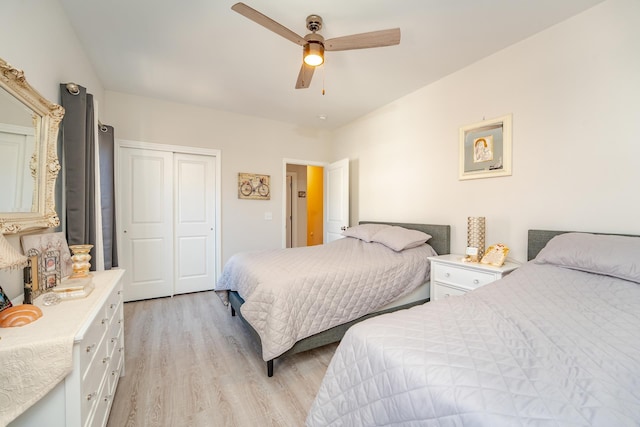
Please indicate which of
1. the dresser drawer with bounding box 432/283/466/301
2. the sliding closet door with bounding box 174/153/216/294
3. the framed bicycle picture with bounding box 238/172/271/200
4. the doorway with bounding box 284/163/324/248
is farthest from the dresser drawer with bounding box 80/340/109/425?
the doorway with bounding box 284/163/324/248

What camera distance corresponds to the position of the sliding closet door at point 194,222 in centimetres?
367

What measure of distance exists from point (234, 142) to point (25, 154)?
274cm

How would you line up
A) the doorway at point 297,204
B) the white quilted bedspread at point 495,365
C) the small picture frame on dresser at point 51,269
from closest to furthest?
the white quilted bedspread at point 495,365
the small picture frame on dresser at point 51,269
the doorway at point 297,204

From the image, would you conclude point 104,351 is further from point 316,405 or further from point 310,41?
point 310,41

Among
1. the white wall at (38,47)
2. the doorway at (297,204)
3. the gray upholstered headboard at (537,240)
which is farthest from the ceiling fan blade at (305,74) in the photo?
the doorway at (297,204)

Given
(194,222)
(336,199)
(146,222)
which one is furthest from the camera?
(336,199)

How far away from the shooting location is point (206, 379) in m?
1.86

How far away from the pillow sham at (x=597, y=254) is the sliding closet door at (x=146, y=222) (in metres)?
4.03

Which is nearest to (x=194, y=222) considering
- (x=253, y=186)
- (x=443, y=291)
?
(x=253, y=186)

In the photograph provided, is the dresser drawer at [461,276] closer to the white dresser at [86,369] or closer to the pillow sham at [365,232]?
the pillow sham at [365,232]

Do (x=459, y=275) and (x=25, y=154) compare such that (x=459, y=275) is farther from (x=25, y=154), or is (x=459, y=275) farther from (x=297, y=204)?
(x=297, y=204)

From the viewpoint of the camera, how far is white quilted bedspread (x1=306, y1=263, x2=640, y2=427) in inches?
25.9

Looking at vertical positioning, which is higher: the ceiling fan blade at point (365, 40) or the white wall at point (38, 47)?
the ceiling fan blade at point (365, 40)

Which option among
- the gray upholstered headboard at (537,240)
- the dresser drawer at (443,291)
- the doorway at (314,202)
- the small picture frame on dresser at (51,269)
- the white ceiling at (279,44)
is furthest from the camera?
the doorway at (314,202)
